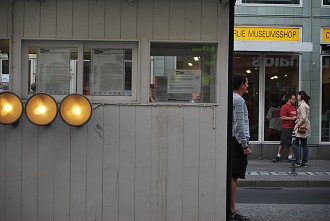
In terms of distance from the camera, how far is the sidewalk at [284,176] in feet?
37.1

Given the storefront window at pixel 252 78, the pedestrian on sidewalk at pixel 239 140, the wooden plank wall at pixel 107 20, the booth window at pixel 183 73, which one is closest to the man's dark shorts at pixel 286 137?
the storefront window at pixel 252 78

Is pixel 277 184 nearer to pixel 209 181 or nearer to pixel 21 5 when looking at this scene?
pixel 209 181

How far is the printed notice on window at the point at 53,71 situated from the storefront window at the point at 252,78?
9.72 meters

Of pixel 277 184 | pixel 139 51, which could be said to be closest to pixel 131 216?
pixel 139 51

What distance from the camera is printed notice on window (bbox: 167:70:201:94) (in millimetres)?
5789

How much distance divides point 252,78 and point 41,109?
10.4m

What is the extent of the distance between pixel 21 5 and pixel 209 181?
284 centimetres

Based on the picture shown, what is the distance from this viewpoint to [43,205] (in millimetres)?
5680

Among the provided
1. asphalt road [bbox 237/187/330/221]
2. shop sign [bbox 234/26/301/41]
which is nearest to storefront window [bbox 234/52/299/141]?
shop sign [bbox 234/26/301/41]

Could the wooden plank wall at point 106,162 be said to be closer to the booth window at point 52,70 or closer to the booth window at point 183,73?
the booth window at point 183,73

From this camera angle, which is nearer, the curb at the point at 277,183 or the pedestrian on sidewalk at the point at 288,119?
the curb at the point at 277,183

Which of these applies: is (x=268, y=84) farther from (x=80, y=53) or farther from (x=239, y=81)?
(x=80, y=53)

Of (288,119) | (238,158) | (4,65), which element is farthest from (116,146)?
(288,119)

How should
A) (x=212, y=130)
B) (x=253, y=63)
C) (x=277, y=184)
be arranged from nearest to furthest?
(x=212, y=130) → (x=277, y=184) → (x=253, y=63)
